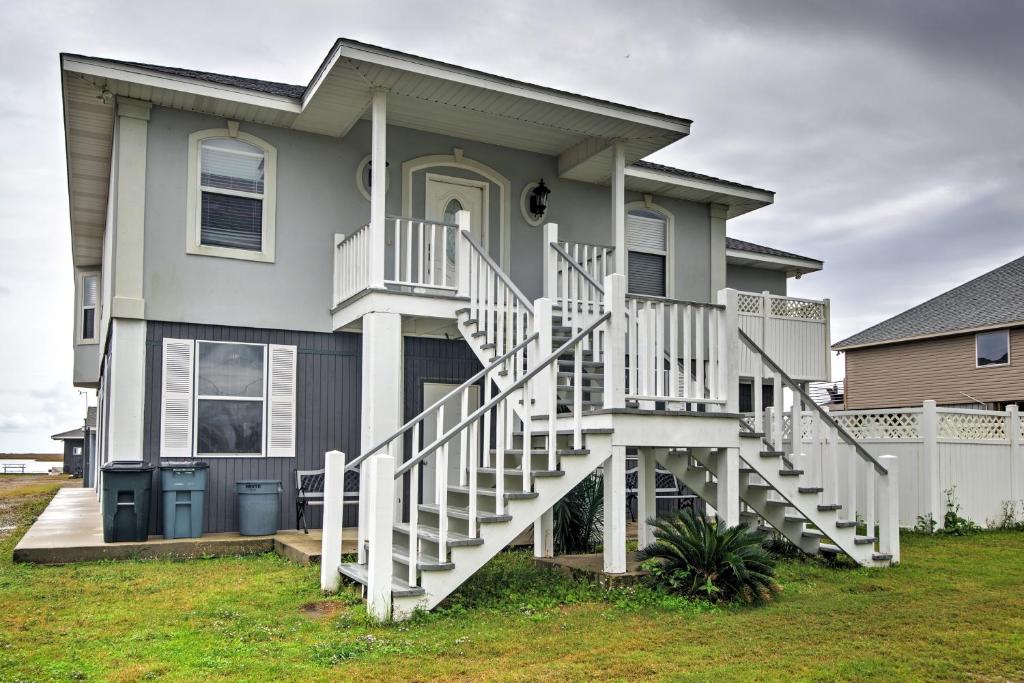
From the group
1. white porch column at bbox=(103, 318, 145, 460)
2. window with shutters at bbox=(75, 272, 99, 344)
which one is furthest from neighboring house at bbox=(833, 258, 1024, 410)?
window with shutters at bbox=(75, 272, 99, 344)

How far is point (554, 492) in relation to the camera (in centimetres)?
766

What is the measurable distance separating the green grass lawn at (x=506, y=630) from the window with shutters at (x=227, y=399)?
2.30 metres

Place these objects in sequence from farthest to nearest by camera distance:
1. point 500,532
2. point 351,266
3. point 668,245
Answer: point 668,245 < point 351,266 < point 500,532

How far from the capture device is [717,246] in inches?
601

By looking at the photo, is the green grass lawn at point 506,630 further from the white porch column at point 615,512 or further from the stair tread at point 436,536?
the stair tread at point 436,536

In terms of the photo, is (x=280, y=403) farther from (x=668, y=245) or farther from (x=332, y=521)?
(x=668, y=245)

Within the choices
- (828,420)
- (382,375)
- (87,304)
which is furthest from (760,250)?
(87,304)

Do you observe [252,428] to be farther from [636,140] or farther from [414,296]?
[636,140]

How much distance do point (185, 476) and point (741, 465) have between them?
242 inches

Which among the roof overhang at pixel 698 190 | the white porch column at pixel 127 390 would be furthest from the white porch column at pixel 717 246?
the white porch column at pixel 127 390

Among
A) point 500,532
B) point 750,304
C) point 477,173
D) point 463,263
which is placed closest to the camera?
point 500,532

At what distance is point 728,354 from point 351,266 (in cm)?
480

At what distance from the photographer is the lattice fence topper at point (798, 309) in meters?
15.3

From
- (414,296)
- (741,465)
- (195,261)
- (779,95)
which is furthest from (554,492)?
(779,95)
